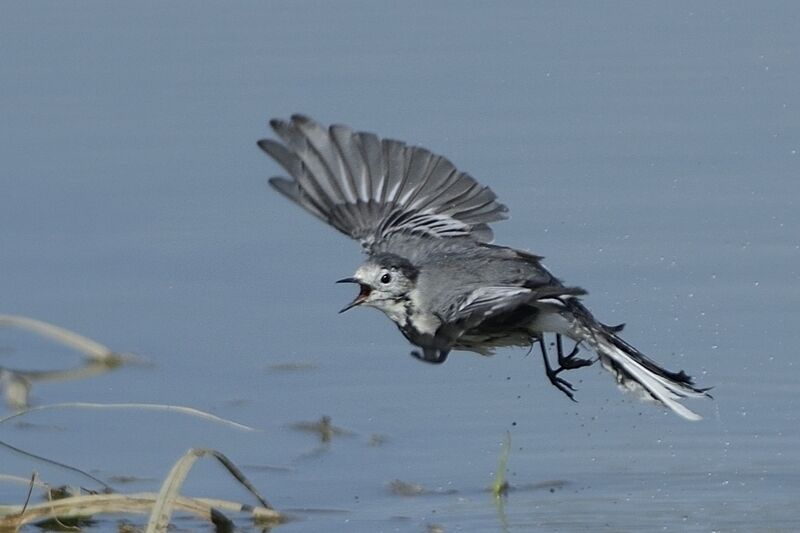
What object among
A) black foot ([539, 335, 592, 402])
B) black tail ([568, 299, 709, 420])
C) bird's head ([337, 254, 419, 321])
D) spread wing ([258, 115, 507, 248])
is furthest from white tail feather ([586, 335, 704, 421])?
spread wing ([258, 115, 507, 248])

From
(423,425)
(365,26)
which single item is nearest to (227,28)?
(365,26)

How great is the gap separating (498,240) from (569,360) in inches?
83.6

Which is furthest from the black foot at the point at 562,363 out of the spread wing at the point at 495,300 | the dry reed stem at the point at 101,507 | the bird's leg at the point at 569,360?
the dry reed stem at the point at 101,507

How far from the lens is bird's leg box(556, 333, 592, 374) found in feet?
32.4

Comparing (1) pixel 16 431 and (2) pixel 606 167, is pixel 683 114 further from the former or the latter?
(1) pixel 16 431

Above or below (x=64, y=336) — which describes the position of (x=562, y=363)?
below

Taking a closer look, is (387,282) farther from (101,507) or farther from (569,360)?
(101,507)

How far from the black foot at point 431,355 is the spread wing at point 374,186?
8.39 feet

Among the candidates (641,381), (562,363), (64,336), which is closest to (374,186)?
(562,363)

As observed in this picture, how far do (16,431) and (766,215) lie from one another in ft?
14.7

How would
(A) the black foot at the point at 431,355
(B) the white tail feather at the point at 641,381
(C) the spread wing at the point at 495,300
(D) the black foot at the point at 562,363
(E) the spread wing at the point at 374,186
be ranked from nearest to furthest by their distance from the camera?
(A) the black foot at the point at 431,355 → (C) the spread wing at the point at 495,300 → (B) the white tail feather at the point at 641,381 → (D) the black foot at the point at 562,363 → (E) the spread wing at the point at 374,186

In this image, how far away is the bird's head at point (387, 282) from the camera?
9.58 m

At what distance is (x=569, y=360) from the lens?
32.7ft

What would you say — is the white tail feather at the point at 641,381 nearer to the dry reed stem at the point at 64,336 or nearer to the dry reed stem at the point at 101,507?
the dry reed stem at the point at 101,507
